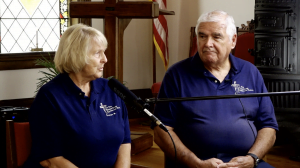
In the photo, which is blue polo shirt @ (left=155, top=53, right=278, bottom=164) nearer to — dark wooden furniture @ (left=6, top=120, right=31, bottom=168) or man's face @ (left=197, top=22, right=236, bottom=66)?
man's face @ (left=197, top=22, right=236, bottom=66)

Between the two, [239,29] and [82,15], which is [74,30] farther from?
[239,29]

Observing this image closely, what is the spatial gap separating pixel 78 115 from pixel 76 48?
30 centimetres

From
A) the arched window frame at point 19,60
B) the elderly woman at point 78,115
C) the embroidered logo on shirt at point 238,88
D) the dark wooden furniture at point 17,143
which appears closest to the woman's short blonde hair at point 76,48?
the elderly woman at point 78,115

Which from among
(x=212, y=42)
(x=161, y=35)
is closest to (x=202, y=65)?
(x=212, y=42)

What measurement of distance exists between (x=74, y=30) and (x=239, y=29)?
2.95 meters

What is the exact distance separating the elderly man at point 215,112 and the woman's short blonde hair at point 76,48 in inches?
19.0

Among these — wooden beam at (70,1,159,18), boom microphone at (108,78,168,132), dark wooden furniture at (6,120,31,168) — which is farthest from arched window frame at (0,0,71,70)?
boom microphone at (108,78,168,132)

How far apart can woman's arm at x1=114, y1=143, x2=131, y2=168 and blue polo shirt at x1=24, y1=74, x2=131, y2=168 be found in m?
0.03

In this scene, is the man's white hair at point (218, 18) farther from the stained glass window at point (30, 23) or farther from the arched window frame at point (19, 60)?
the stained glass window at point (30, 23)

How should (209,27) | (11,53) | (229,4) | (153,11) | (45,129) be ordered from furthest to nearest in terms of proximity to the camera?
1. (229,4)
2. (11,53)
3. (153,11)
4. (209,27)
5. (45,129)

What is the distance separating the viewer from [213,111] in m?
2.01

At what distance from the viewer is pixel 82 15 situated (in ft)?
9.12

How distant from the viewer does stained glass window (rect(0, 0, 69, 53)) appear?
4.37 meters

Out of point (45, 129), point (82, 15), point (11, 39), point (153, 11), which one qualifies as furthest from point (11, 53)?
point (45, 129)
